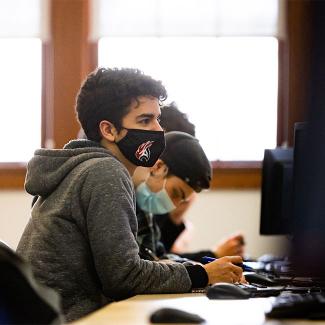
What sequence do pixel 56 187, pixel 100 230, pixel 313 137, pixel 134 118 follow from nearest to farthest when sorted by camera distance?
pixel 313 137 → pixel 100 230 → pixel 56 187 → pixel 134 118

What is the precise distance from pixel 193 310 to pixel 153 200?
1.46 metres

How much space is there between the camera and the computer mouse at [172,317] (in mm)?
1369

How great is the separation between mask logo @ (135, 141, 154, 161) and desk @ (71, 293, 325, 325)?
500mm

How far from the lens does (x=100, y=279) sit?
6.64ft

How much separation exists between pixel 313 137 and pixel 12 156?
13.8 ft

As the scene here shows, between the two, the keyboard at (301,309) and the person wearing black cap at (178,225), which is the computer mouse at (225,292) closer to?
the keyboard at (301,309)

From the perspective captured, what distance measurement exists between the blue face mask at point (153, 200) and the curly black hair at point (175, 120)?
0.84 feet

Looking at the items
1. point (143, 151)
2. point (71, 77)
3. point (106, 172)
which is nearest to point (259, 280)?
point (143, 151)

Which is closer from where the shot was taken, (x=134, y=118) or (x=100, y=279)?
(x=100, y=279)

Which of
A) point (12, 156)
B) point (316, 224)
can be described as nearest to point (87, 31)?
point (12, 156)

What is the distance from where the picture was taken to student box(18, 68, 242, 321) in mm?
1974

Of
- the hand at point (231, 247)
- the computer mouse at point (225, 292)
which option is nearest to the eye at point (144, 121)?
the computer mouse at point (225, 292)

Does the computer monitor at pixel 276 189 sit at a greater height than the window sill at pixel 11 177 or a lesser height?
greater

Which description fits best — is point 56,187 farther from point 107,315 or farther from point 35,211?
point 107,315
